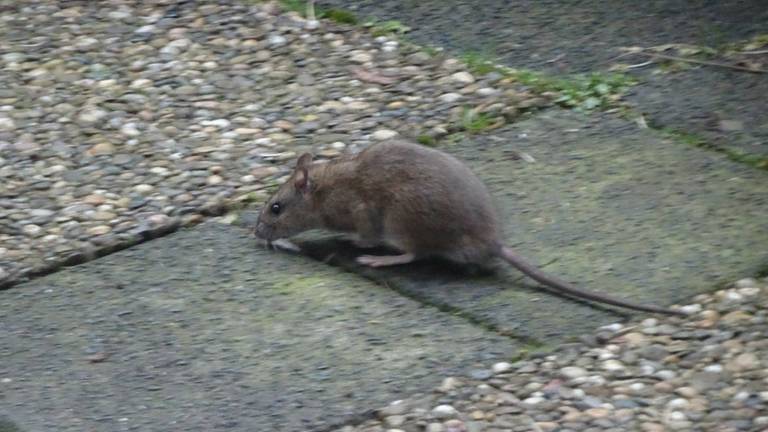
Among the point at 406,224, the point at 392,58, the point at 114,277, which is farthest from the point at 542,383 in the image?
the point at 392,58

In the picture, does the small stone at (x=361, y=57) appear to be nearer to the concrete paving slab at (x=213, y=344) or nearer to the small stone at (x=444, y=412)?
the concrete paving slab at (x=213, y=344)

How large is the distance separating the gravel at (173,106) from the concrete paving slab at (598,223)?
1.27 feet

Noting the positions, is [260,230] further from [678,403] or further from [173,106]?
[678,403]

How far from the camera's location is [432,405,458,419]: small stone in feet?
13.2

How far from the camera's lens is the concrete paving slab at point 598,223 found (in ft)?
15.0

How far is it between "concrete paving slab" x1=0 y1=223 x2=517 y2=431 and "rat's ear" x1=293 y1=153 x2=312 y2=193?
247mm

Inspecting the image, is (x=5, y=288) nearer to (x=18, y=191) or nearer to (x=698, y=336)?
(x=18, y=191)

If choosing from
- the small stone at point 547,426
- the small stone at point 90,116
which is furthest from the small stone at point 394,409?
the small stone at point 90,116

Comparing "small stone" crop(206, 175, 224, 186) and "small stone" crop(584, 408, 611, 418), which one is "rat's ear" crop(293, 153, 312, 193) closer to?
"small stone" crop(206, 175, 224, 186)

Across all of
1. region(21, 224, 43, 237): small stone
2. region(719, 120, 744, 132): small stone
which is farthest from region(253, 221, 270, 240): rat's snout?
region(719, 120, 744, 132): small stone

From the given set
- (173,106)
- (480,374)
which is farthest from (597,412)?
(173,106)

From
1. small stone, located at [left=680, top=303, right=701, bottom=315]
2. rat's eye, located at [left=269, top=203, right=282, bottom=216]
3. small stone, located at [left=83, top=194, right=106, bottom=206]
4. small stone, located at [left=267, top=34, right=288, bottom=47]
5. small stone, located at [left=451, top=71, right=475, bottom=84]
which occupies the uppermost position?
small stone, located at [left=267, top=34, right=288, bottom=47]

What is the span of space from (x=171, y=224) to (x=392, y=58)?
1537 mm

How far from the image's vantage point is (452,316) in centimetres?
454
